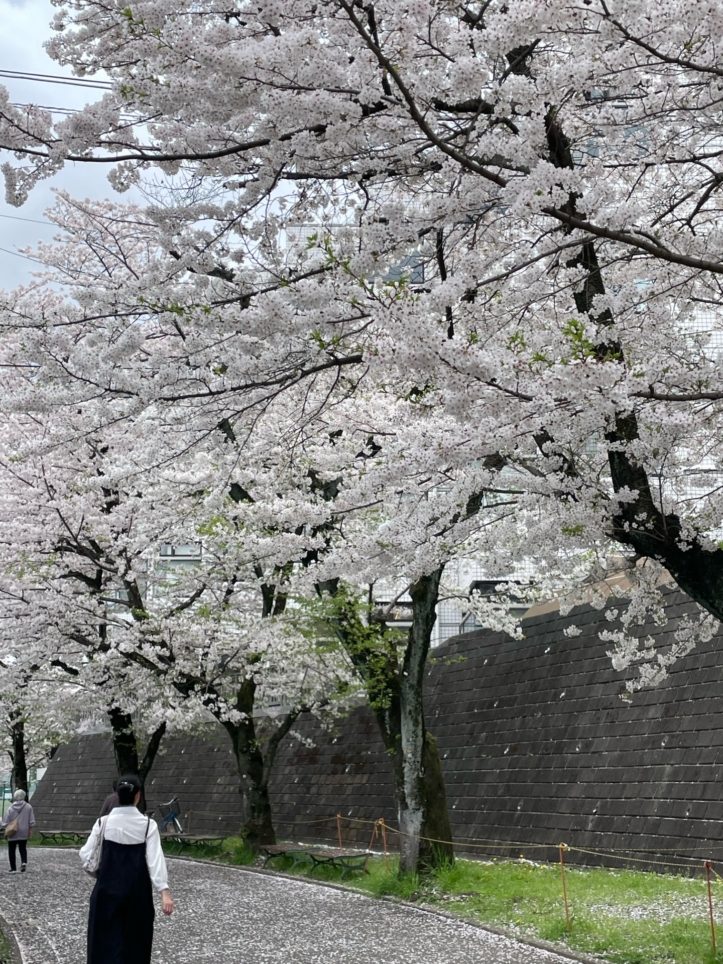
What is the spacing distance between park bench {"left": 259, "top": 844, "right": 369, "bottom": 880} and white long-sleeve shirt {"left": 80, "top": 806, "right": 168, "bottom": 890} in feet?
25.1

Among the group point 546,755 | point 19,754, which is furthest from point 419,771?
point 19,754

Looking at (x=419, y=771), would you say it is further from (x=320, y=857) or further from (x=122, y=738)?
(x=122, y=738)

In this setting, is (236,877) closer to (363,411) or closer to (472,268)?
(363,411)

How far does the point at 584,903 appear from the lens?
32.4 feet

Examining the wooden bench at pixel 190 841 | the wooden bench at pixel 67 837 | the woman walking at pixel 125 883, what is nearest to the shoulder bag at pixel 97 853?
the woman walking at pixel 125 883

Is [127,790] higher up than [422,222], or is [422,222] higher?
[422,222]

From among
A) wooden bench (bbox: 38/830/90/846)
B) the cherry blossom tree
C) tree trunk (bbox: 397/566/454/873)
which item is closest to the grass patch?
wooden bench (bbox: 38/830/90/846)

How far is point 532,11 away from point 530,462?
414 cm

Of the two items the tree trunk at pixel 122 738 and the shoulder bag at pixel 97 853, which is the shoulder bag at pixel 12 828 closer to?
the tree trunk at pixel 122 738

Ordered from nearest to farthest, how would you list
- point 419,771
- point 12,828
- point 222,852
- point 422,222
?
point 422,222, point 419,771, point 12,828, point 222,852

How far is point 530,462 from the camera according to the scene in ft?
27.6

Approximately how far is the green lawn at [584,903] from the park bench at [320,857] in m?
0.15

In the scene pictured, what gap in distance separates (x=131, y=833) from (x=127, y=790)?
0.25m

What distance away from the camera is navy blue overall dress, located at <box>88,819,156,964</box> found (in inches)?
240
